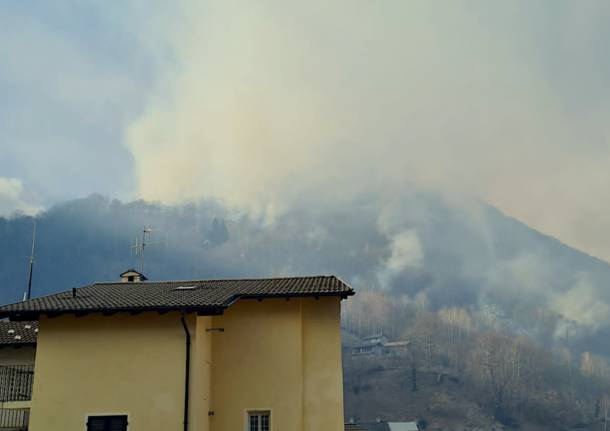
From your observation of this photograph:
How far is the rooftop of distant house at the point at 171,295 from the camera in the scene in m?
21.0

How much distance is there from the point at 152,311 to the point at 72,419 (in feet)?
13.3

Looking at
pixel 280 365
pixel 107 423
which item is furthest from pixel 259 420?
pixel 107 423

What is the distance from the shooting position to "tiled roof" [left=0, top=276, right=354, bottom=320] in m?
21.0

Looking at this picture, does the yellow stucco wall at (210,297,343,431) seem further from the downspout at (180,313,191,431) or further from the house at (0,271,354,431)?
the downspout at (180,313,191,431)

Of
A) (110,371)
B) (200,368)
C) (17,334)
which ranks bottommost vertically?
(110,371)

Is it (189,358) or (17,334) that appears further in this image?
(17,334)

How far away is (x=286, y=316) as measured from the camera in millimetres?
24281

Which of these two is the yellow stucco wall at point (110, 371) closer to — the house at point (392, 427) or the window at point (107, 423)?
the window at point (107, 423)

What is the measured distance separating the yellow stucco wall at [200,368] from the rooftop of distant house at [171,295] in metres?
0.56

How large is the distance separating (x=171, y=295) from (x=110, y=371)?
130 inches

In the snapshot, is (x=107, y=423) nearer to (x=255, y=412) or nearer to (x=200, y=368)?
(x=200, y=368)

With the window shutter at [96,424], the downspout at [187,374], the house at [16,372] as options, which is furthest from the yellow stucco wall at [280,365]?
the house at [16,372]

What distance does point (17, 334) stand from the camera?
27.8 metres

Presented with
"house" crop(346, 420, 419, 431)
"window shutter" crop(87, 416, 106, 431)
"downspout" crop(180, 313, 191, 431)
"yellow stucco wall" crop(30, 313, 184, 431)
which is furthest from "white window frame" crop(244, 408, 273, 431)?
"house" crop(346, 420, 419, 431)
